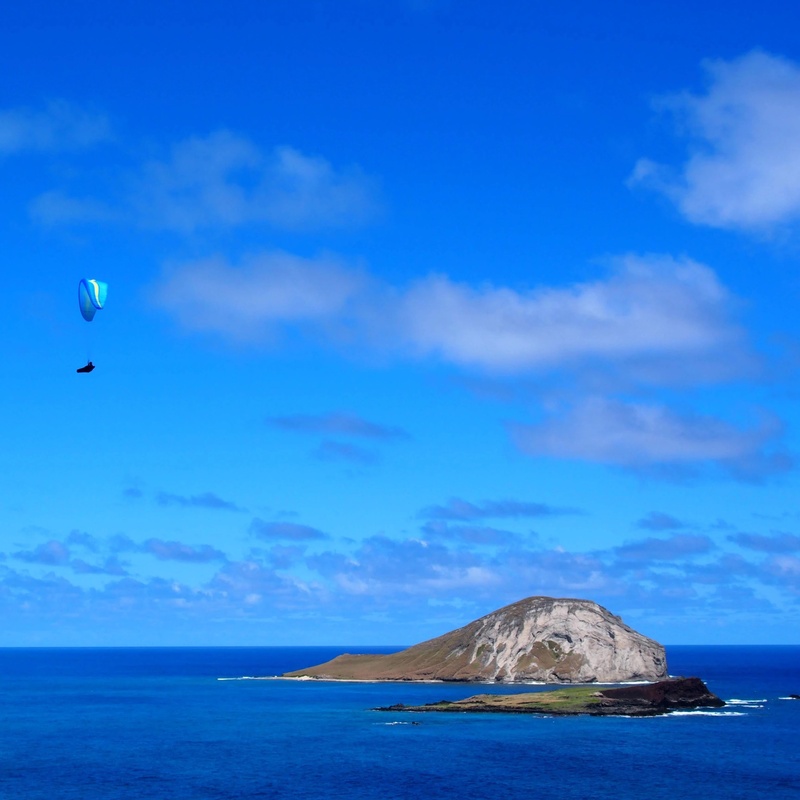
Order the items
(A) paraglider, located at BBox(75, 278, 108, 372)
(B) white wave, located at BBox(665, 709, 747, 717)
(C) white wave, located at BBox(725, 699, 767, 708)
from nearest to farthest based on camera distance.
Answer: (A) paraglider, located at BBox(75, 278, 108, 372) < (B) white wave, located at BBox(665, 709, 747, 717) < (C) white wave, located at BBox(725, 699, 767, 708)

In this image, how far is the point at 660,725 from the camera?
137875mm

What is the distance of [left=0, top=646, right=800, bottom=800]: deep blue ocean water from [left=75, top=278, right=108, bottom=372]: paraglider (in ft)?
130

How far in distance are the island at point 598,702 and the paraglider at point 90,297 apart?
290 feet

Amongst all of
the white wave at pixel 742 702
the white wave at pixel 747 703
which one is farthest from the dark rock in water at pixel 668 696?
the white wave at pixel 742 702

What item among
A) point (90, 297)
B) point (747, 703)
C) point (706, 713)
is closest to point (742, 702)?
point (747, 703)

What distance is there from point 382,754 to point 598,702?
51193mm

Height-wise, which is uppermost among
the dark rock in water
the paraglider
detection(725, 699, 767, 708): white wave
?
the paraglider

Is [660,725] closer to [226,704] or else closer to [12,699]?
[226,704]

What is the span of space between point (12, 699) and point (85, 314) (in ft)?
428

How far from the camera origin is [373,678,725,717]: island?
491 ft

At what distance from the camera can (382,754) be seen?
111188 mm

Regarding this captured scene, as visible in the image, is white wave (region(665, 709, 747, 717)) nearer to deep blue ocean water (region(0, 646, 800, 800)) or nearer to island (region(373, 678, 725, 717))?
deep blue ocean water (region(0, 646, 800, 800))

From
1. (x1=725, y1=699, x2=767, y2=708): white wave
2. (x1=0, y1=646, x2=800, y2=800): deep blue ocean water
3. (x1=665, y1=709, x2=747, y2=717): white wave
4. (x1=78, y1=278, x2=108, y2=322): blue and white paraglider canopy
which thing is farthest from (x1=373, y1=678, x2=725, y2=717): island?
(x1=78, y1=278, x2=108, y2=322): blue and white paraglider canopy

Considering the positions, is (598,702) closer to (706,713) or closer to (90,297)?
(706,713)
